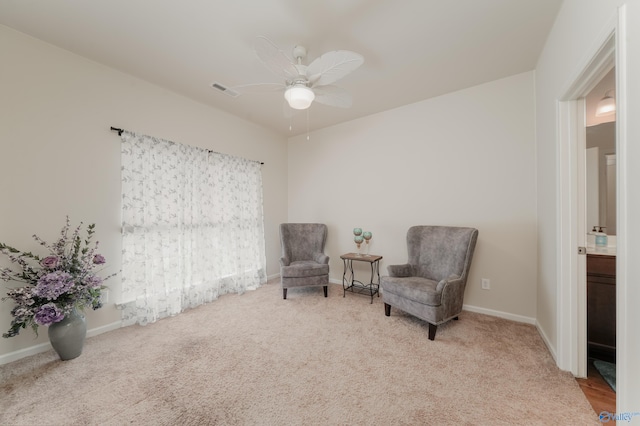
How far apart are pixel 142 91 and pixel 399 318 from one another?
397cm

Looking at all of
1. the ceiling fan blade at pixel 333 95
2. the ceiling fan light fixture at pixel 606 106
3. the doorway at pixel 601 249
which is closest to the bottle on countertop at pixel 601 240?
the doorway at pixel 601 249

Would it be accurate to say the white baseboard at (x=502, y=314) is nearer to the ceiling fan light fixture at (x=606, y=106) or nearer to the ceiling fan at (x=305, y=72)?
the ceiling fan light fixture at (x=606, y=106)

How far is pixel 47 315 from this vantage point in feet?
6.24

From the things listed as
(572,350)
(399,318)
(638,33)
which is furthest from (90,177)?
(572,350)

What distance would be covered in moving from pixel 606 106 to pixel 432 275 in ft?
7.89

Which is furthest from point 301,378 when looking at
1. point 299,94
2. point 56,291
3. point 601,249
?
point 601,249

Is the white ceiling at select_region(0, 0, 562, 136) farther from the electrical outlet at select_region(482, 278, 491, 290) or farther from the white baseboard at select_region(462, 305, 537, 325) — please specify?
the white baseboard at select_region(462, 305, 537, 325)

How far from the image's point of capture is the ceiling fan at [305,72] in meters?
1.67

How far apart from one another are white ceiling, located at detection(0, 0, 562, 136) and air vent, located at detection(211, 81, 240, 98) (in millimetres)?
77

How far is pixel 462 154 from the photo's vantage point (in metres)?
3.04

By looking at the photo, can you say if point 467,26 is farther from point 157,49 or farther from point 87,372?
point 87,372

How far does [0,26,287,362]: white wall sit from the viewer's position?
2.05 m

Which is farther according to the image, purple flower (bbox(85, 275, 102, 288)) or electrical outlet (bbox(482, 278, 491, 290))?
electrical outlet (bbox(482, 278, 491, 290))

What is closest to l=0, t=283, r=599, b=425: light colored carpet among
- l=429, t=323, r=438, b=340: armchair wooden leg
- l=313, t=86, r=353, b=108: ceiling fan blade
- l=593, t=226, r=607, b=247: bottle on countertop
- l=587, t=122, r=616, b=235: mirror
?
l=429, t=323, r=438, b=340: armchair wooden leg
